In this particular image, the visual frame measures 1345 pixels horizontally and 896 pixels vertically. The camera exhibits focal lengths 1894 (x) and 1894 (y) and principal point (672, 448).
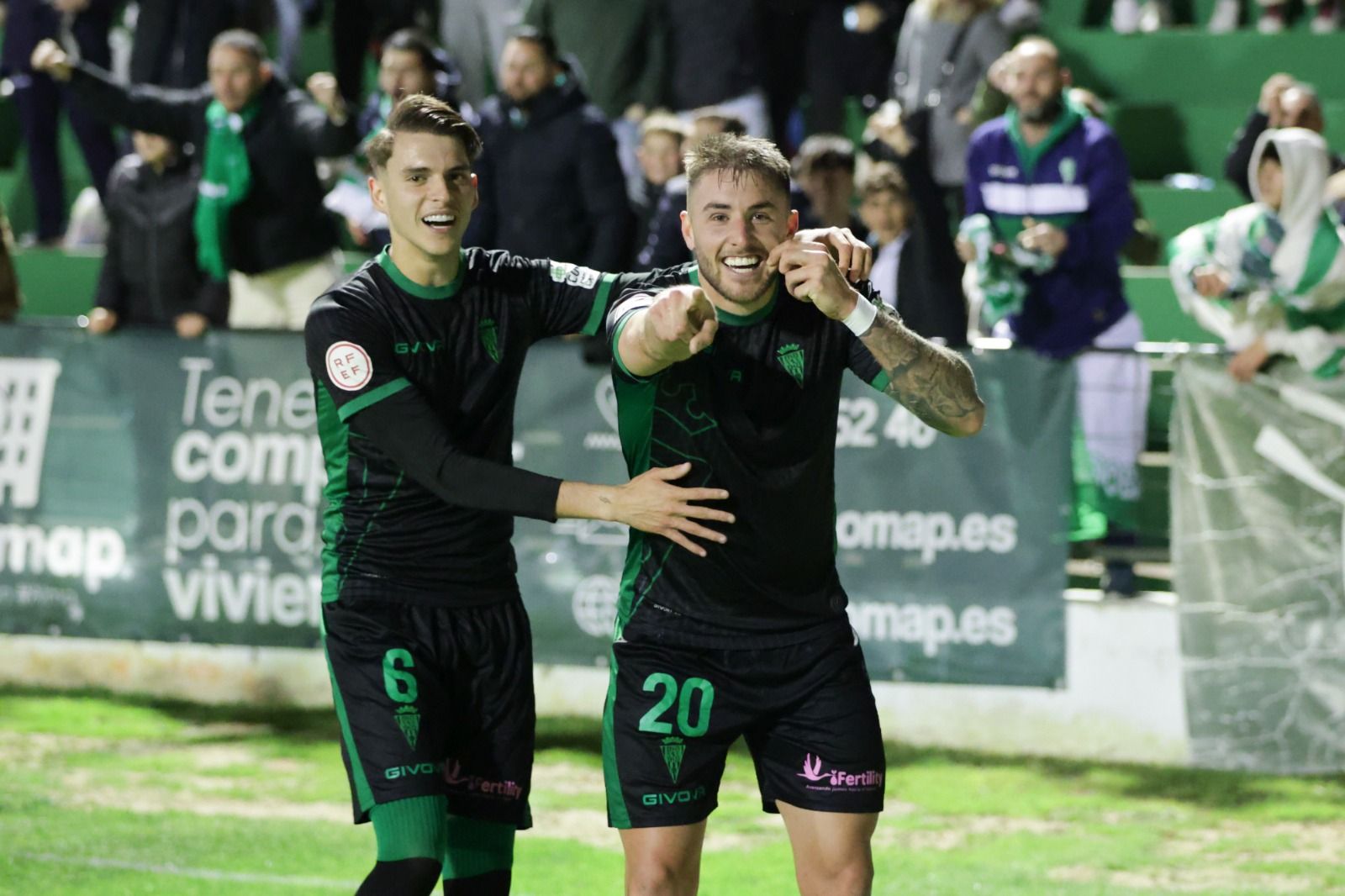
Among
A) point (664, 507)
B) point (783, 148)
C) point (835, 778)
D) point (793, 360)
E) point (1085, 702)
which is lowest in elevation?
point (1085, 702)

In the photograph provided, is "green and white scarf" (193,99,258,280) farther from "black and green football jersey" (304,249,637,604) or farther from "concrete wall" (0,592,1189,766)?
"black and green football jersey" (304,249,637,604)

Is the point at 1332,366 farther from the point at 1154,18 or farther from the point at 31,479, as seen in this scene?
the point at 1154,18

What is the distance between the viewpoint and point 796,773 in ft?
14.9

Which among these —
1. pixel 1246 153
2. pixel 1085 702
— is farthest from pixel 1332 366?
pixel 1246 153

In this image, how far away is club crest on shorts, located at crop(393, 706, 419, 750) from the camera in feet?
15.3

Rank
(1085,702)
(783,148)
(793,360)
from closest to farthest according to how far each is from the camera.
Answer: (793,360)
(1085,702)
(783,148)

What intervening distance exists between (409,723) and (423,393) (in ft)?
2.69

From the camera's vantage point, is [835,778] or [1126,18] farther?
[1126,18]

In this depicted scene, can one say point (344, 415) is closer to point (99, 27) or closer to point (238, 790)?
point (238, 790)

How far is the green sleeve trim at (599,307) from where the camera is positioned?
495cm

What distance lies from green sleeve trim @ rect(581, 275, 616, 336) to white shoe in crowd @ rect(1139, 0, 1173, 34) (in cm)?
974

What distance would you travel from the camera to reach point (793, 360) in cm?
453

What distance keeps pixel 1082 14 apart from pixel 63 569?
8.61m

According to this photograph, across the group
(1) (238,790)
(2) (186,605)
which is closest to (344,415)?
(1) (238,790)
